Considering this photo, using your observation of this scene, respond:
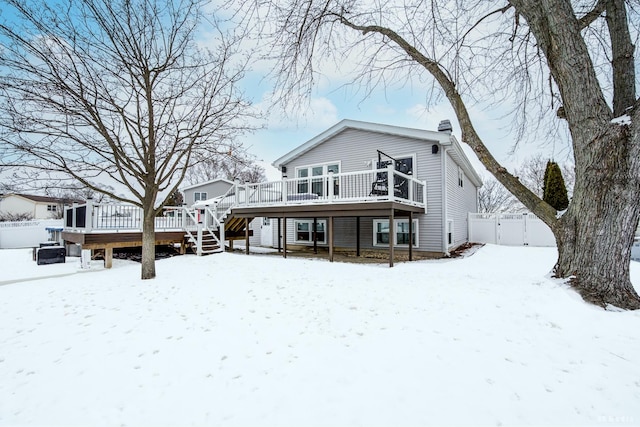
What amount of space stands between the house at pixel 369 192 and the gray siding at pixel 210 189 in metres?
9.62

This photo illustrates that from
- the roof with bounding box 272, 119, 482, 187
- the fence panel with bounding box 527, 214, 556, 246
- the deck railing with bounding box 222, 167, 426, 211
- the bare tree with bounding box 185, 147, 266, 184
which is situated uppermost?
the bare tree with bounding box 185, 147, 266, 184

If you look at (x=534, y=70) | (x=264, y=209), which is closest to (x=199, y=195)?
(x=264, y=209)

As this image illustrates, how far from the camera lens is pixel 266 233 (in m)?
16.0

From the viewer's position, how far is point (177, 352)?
10.7 ft

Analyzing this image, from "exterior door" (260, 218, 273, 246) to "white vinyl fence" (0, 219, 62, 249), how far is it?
12.1 meters

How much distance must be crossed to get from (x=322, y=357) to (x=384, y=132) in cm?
986

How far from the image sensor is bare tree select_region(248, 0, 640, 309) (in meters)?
4.24

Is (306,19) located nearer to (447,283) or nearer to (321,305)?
(321,305)

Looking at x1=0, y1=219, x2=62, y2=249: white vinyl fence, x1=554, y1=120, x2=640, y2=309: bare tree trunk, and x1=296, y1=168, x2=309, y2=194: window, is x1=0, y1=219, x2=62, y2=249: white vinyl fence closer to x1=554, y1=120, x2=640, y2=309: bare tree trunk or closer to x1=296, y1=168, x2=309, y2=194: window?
x1=296, y1=168, x2=309, y2=194: window

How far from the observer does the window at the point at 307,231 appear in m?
13.2

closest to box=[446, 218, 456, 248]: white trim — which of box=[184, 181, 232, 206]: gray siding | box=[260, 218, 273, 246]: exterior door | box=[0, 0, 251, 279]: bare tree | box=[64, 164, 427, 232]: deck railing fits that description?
box=[64, 164, 427, 232]: deck railing

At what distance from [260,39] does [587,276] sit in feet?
22.7

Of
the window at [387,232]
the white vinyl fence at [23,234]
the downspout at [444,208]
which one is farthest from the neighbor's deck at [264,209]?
the white vinyl fence at [23,234]

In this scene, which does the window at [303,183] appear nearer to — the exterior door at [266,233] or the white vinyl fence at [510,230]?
the exterior door at [266,233]
